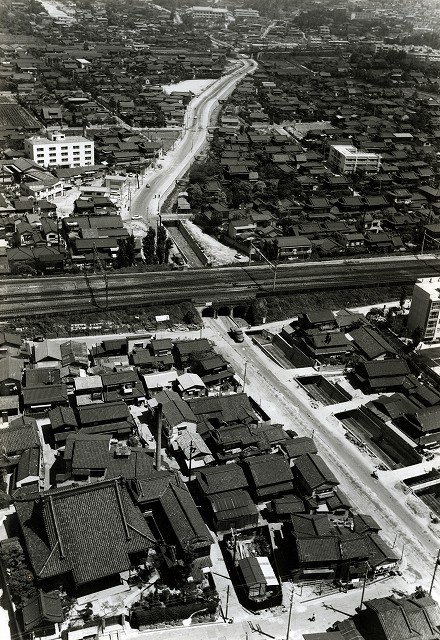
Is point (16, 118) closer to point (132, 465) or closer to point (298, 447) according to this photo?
point (132, 465)

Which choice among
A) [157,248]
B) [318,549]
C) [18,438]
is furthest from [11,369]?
[318,549]

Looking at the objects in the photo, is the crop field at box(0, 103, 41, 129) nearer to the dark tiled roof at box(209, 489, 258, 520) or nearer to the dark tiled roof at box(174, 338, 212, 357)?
the dark tiled roof at box(174, 338, 212, 357)

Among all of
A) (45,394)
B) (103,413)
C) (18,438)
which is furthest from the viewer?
(45,394)

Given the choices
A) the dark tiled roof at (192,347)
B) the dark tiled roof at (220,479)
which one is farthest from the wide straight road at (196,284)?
the dark tiled roof at (220,479)

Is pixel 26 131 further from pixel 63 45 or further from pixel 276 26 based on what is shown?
pixel 276 26

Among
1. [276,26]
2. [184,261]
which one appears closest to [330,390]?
[184,261]

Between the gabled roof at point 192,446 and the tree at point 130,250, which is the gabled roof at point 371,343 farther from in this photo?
the tree at point 130,250
